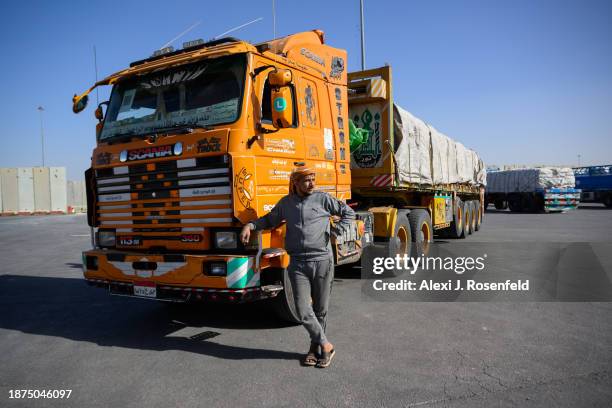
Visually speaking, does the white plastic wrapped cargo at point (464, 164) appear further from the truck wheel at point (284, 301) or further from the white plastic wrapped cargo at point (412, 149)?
the truck wheel at point (284, 301)

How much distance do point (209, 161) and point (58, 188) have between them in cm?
3777

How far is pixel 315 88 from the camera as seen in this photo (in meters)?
5.89

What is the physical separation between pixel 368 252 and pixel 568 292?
308 cm

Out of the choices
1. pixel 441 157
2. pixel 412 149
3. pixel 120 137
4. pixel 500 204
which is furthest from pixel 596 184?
pixel 120 137

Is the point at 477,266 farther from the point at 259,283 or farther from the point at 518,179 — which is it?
the point at 518,179

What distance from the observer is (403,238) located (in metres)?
8.43

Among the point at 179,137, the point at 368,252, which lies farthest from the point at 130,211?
the point at 368,252

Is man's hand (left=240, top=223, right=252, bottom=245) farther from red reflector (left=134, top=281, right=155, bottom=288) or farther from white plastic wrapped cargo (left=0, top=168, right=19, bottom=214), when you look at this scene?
white plastic wrapped cargo (left=0, top=168, right=19, bottom=214)

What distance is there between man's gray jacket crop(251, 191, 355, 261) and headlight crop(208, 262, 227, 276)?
1.77 ft

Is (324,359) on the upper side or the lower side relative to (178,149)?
lower

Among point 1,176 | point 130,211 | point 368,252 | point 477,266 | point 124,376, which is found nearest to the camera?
point 124,376

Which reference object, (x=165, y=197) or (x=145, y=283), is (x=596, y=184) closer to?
(x=165, y=197)

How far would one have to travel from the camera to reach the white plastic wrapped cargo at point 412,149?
8195 millimetres

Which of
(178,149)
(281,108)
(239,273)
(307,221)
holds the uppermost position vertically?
(281,108)
